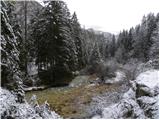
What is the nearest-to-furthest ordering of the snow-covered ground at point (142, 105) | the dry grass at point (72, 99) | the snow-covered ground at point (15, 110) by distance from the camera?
1. the snow-covered ground at point (15, 110)
2. the snow-covered ground at point (142, 105)
3. the dry grass at point (72, 99)

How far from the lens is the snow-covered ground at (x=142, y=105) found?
8227mm

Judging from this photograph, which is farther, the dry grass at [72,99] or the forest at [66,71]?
the dry grass at [72,99]

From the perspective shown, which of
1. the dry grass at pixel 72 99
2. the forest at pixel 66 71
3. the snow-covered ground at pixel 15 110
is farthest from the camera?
the dry grass at pixel 72 99

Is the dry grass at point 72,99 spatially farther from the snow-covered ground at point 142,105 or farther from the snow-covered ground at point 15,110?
the snow-covered ground at point 15,110

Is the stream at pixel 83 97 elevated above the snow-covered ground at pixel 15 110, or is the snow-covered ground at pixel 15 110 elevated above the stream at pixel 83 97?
the snow-covered ground at pixel 15 110

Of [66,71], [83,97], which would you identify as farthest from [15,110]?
[66,71]

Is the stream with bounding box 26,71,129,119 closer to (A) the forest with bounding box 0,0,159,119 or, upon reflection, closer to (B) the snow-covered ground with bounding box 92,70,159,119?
(A) the forest with bounding box 0,0,159,119

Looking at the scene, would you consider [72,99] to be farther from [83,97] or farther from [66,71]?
[66,71]

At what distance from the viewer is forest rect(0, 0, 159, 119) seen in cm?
809

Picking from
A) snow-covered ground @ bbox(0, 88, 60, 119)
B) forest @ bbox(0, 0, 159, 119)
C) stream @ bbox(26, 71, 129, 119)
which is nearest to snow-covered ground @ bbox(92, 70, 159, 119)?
forest @ bbox(0, 0, 159, 119)

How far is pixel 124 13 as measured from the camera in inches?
328

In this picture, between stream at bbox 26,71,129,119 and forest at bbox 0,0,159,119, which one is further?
stream at bbox 26,71,129,119

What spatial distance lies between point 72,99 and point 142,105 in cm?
358

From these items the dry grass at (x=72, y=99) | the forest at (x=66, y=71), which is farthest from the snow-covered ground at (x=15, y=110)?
the dry grass at (x=72, y=99)
